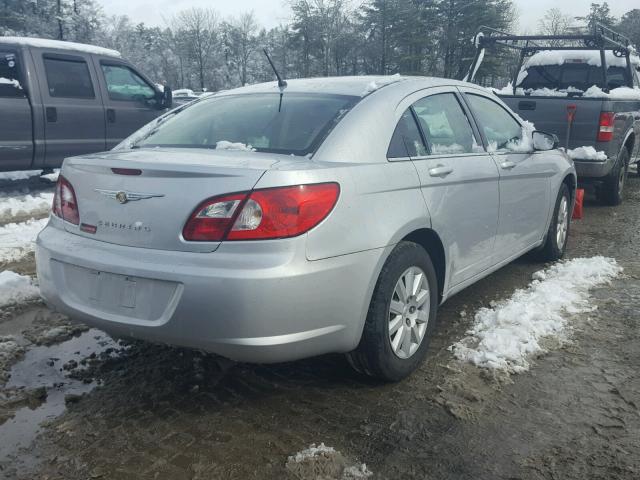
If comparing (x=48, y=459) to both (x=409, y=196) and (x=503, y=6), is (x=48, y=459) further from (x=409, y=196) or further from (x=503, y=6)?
(x=503, y=6)

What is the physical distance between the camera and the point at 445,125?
366 cm

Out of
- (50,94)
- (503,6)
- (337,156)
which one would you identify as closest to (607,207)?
(337,156)

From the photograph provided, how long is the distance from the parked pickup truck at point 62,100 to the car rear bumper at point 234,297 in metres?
5.85

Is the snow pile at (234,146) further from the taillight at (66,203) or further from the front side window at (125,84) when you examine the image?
the front side window at (125,84)

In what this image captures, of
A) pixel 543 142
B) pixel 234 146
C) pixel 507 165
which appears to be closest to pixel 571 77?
pixel 543 142

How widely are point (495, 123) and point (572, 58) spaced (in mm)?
6259

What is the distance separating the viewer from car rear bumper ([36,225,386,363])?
7.86 feet

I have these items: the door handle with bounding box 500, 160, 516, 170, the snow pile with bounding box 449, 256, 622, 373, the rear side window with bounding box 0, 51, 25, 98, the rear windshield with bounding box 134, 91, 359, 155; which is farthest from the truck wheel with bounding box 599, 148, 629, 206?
the rear side window with bounding box 0, 51, 25, 98

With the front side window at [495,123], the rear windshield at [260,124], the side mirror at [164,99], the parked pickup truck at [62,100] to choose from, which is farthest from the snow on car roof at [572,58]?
the rear windshield at [260,124]

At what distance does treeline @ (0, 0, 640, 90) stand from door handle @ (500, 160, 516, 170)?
3300 cm

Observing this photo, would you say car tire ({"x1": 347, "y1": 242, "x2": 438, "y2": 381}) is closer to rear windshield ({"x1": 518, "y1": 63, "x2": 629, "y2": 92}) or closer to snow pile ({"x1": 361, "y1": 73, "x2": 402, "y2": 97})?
snow pile ({"x1": 361, "y1": 73, "x2": 402, "y2": 97})

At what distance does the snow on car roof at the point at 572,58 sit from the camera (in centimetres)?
936

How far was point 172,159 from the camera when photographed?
2.73m

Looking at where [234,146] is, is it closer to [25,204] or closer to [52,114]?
[25,204]
